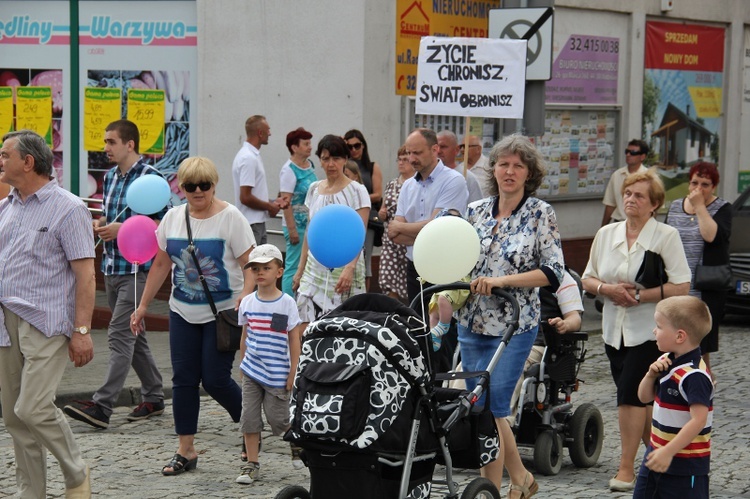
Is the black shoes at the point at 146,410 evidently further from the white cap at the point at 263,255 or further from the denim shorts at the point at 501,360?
the denim shorts at the point at 501,360

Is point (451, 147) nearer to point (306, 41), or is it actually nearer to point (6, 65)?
point (306, 41)

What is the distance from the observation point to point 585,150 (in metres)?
18.4

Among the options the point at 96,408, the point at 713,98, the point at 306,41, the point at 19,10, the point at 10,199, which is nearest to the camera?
the point at 10,199

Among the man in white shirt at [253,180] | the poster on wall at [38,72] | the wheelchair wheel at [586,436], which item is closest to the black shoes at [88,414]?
the wheelchair wheel at [586,436]

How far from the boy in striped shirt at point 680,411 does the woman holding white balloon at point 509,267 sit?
97 cm

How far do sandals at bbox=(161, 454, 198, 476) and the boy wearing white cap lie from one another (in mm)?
397

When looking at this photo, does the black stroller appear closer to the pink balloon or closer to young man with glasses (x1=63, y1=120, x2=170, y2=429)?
the pink balloon

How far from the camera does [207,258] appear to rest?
820 centimetres

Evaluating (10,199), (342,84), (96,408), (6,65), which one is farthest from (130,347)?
(6,65)

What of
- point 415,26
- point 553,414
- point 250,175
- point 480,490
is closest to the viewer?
point 480,490

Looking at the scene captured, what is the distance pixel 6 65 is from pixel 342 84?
485 centimetres

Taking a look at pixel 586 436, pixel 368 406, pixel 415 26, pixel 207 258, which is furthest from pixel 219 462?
pixel 415 26

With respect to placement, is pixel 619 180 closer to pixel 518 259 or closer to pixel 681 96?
pixel 681 96

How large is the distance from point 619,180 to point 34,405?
456 inches
